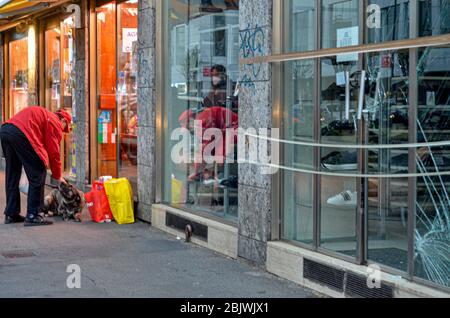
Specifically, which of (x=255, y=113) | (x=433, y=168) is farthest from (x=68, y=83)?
(x=433, y=168)

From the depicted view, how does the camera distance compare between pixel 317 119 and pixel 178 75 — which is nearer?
pixel 317 119

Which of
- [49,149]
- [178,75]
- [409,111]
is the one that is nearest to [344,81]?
[409,111]

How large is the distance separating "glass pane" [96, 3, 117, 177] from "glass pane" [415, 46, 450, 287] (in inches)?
264

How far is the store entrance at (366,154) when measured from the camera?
600 cm

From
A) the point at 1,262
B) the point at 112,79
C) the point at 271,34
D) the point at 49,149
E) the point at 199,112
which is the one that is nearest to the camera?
the point at 271,34

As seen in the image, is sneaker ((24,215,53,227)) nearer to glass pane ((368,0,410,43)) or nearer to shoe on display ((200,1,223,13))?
shoe on display ((200,1,223,13))

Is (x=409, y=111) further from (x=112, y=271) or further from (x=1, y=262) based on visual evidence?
(x=1, y=262)

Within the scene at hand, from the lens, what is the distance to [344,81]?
257 inches

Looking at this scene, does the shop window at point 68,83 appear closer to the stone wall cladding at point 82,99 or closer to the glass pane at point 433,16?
the stone wall cladding at point 82,99

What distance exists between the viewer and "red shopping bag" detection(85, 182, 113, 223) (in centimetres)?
1027

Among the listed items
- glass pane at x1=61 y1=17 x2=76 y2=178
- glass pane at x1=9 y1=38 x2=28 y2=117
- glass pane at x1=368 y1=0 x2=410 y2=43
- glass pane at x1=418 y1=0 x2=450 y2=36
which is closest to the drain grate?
glass pane at x1=368 y1=0 x2=410 y2=43

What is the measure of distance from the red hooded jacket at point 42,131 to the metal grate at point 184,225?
1690 millimetres

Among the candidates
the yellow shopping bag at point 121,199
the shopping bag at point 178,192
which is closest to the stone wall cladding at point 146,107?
the yellow shopping bag at point 121,199

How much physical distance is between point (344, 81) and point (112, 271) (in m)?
2.78
